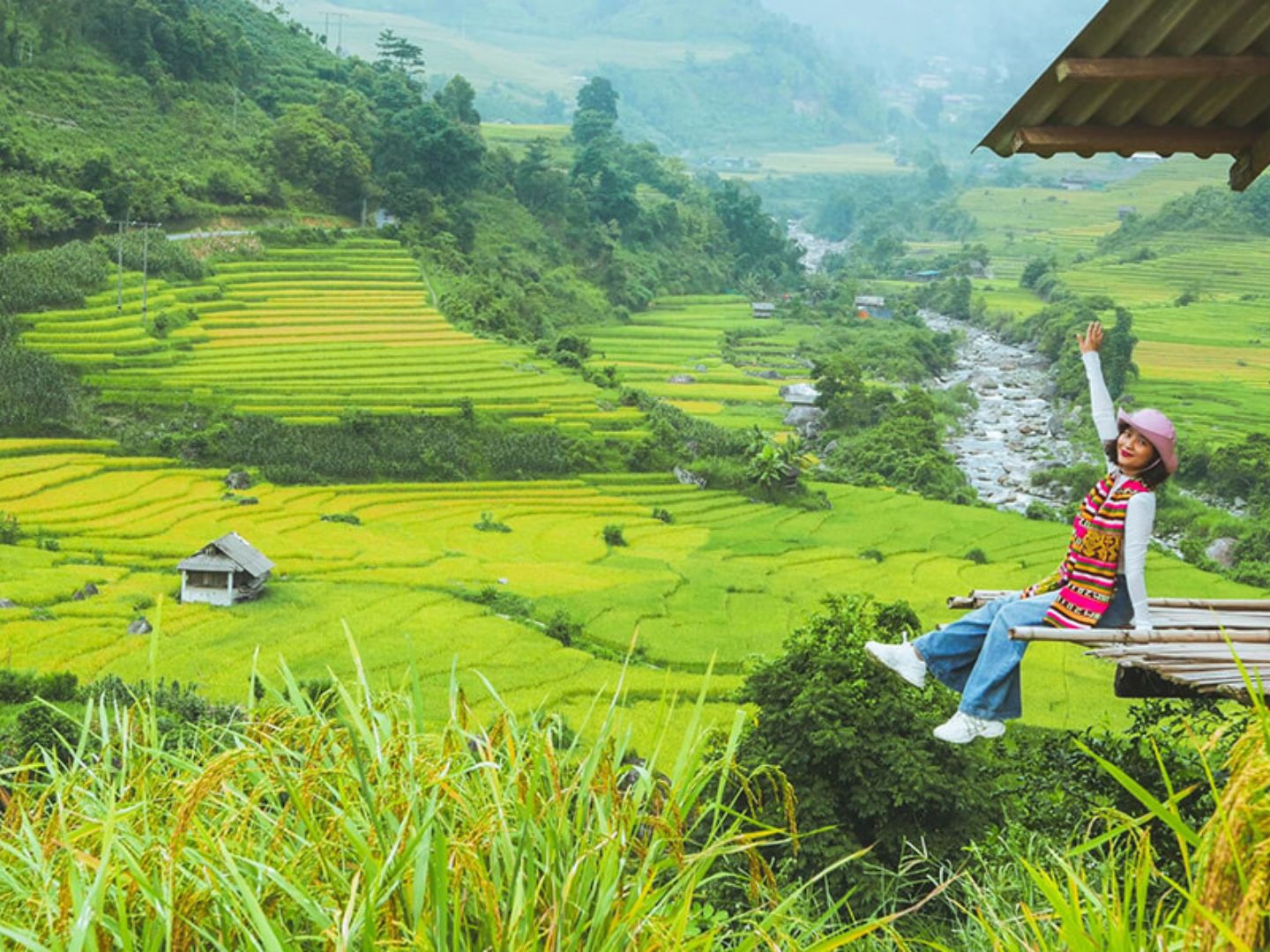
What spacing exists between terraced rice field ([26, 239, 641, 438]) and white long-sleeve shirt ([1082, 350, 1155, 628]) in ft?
55.3

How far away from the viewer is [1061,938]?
1.72 metres

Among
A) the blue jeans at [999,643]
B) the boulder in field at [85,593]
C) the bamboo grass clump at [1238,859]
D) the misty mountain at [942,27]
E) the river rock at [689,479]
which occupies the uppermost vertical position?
the misty mountain at [942,27]

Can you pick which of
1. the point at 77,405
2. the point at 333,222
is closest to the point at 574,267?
the point at 333,222

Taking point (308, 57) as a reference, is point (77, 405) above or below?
below

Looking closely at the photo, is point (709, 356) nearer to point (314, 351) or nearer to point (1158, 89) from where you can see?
point (314, 351)

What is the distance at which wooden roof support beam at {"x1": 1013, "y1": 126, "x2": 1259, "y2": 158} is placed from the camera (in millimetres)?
2432

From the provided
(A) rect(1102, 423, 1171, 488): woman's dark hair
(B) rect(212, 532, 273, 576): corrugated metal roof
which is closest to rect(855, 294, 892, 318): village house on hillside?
(B) rect(212, 532, 273, 576): corrugated metal roof

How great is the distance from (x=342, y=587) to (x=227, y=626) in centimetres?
159

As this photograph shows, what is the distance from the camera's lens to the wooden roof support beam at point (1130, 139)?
243 centimetres

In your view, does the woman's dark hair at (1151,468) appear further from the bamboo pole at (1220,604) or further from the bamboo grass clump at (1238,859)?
the bamboo grass clump at (1238,859)

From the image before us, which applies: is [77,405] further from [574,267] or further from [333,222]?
[574,267]

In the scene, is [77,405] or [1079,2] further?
[1079,2]

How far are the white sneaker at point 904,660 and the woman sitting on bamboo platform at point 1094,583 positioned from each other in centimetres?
3

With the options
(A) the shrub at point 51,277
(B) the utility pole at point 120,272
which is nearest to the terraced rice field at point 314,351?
(B) the utility pole at point 120,272
